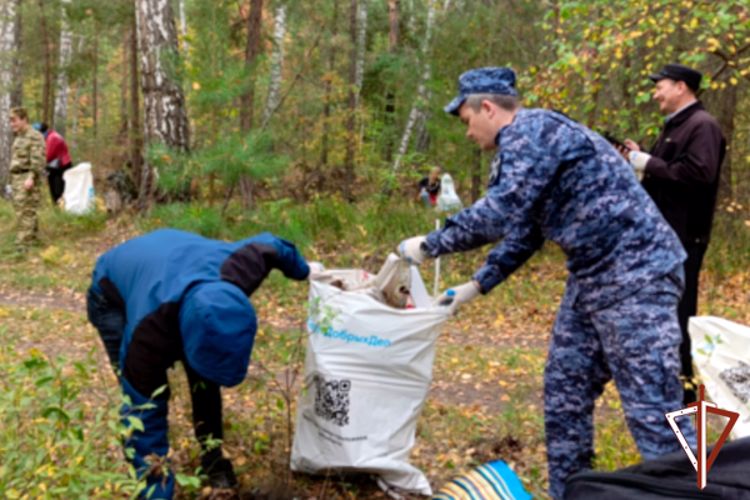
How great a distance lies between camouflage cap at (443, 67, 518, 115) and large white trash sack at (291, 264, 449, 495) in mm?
760

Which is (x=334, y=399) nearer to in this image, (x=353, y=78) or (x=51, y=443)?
(x=51, y=443)

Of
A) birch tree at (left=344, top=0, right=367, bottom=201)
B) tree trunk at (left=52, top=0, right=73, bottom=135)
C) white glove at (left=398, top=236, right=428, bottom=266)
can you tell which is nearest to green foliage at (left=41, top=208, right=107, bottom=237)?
birch tree at (left=344, top=0, right=367, bottom=201)

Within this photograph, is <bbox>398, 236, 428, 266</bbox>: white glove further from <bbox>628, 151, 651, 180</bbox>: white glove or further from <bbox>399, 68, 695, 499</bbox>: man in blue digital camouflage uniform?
<bbox>628, 151, 651, 180</bbox>: white glove

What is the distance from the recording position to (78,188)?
11.4 meters

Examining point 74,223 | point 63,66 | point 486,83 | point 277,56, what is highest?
point 486,83

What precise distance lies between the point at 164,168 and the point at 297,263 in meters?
4.06

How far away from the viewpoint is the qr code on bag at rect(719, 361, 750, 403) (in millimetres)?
3145

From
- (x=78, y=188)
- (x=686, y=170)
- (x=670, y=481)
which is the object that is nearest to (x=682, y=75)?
(x=686, y=170)

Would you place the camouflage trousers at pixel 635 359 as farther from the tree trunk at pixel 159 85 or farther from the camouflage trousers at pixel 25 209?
the camouflage trousers at pixel 25 209

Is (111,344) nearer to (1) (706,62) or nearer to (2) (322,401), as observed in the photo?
(2) (322,401)

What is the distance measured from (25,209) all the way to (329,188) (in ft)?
16.9

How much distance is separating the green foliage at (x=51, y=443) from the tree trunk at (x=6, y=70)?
12.3 meters

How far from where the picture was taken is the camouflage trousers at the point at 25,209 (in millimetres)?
9211

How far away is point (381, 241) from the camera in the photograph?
9141 mm
